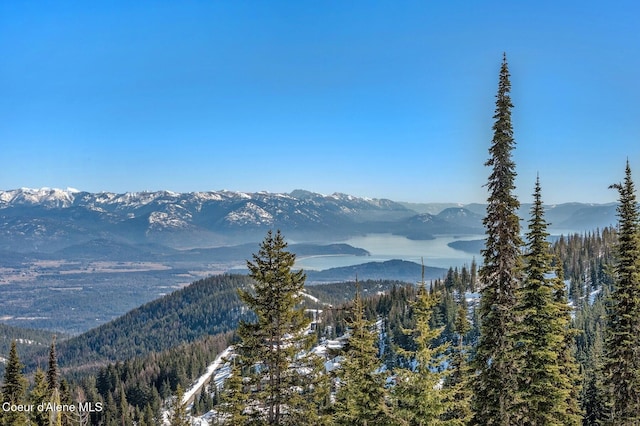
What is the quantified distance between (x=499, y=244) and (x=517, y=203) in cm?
206

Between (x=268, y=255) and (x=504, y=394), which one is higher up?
(x=268, y=255)

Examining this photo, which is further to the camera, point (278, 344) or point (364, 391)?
point (278, 344)

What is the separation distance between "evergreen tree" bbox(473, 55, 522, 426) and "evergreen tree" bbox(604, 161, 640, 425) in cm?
743

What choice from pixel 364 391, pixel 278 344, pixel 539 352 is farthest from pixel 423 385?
pixel 539 352

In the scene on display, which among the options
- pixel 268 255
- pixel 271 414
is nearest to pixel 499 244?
pixel 268 255

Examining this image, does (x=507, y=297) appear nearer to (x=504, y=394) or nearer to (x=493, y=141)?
(x=504, y=394)

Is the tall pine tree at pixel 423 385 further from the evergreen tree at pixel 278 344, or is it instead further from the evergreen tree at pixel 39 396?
the evergreen tree at pixel 39 396

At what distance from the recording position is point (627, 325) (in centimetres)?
2528

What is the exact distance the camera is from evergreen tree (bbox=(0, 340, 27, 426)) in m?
38.3

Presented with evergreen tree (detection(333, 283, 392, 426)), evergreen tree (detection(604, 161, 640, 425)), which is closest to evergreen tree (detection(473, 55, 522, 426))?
evergreen tree (detection(333, 283, 392, 426))

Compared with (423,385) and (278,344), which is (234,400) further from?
(423,385)

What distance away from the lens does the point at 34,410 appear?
136ft

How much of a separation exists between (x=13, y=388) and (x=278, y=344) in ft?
106

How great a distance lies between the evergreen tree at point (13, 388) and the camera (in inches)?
1510
